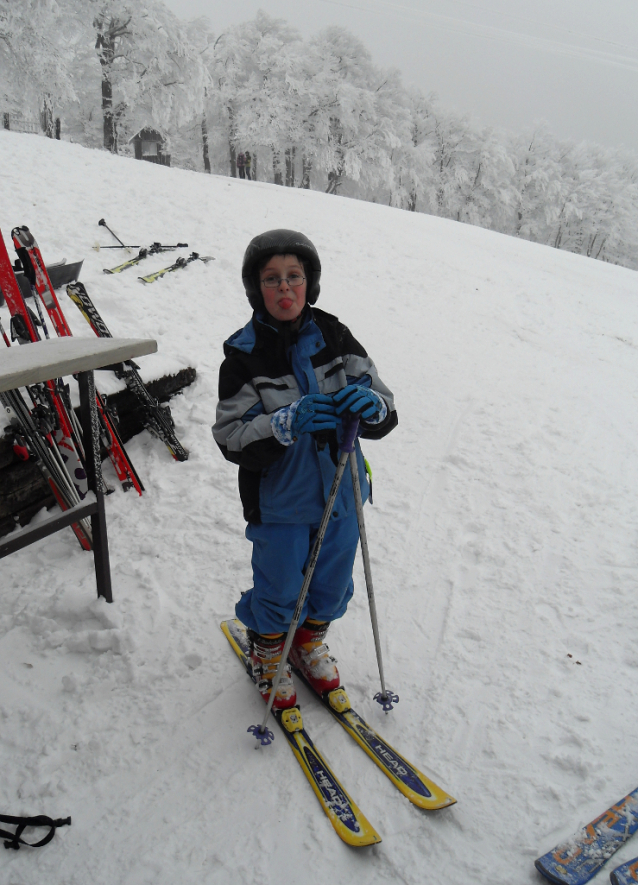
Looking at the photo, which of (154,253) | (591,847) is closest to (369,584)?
(591,847)

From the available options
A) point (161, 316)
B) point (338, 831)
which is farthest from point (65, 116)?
point (338, 831)

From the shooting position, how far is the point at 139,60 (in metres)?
19.4

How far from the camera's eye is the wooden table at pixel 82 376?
1813 mm

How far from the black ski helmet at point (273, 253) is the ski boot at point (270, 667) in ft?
4.83

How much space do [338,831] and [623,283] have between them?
45.5ft

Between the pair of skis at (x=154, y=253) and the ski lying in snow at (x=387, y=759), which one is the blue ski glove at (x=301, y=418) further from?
the pair of skis at (x=154, y=253)

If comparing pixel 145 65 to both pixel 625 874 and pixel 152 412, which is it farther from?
pixel 625 874

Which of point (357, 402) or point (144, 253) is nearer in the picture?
point (357, 402)

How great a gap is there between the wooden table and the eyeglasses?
65 cm

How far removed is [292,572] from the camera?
204 centimetres

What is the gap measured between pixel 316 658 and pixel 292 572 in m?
0.62

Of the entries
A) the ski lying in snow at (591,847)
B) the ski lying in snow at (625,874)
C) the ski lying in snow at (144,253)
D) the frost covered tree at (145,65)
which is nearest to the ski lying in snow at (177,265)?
the ski lying in snow at (144,253)

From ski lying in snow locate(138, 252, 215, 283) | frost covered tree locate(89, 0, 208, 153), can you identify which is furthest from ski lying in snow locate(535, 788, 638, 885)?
frost covered tree locate(89, 0, 208, 153)

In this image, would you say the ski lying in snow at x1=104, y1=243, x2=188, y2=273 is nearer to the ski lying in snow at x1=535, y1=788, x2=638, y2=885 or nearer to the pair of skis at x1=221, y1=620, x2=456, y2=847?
the pair of skis at x1=221, y1=620, x2=456, y2=847
